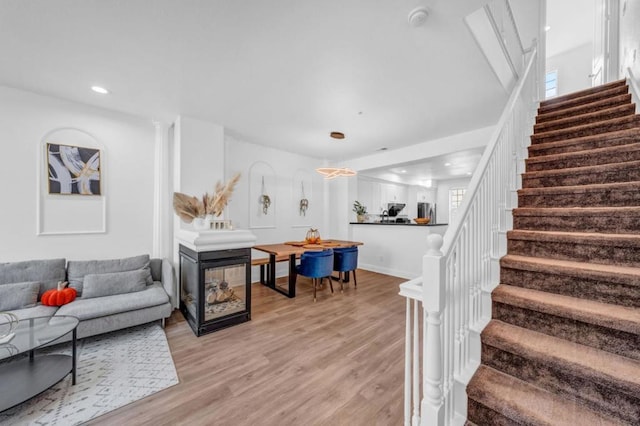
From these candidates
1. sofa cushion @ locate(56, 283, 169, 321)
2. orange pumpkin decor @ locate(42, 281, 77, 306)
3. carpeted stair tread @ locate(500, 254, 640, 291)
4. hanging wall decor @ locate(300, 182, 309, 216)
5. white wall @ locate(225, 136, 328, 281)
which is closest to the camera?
carpeted stair tread @ locate(500, 254, 640, 291)

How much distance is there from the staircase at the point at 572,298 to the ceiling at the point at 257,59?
125 centimetres

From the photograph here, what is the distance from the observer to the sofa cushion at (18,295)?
230 centimetres

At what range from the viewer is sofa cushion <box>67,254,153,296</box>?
9.02 ft

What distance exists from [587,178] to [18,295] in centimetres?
521

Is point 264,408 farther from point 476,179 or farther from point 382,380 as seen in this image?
point 476,179

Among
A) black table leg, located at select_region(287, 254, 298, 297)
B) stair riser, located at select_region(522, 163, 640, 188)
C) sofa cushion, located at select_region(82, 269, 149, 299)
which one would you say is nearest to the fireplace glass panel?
sofa cushion, located at select_region(82, 269, 149, 299)

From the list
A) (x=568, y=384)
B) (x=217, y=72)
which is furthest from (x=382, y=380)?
(x=217, y=72)

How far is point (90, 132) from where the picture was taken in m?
3.12

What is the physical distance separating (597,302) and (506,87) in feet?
7.82

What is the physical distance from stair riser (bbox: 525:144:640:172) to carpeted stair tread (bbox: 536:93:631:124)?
42.0 inches

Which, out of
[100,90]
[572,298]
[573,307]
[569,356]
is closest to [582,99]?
[572,298]

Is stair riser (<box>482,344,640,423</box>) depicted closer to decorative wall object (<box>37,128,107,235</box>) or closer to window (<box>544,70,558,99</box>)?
decorative wall object (<box>37,128,107,235</box>)

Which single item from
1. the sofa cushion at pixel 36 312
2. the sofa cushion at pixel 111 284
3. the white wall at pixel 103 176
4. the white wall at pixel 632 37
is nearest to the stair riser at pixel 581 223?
the white wall at pixel 632 37

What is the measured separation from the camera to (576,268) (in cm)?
147
